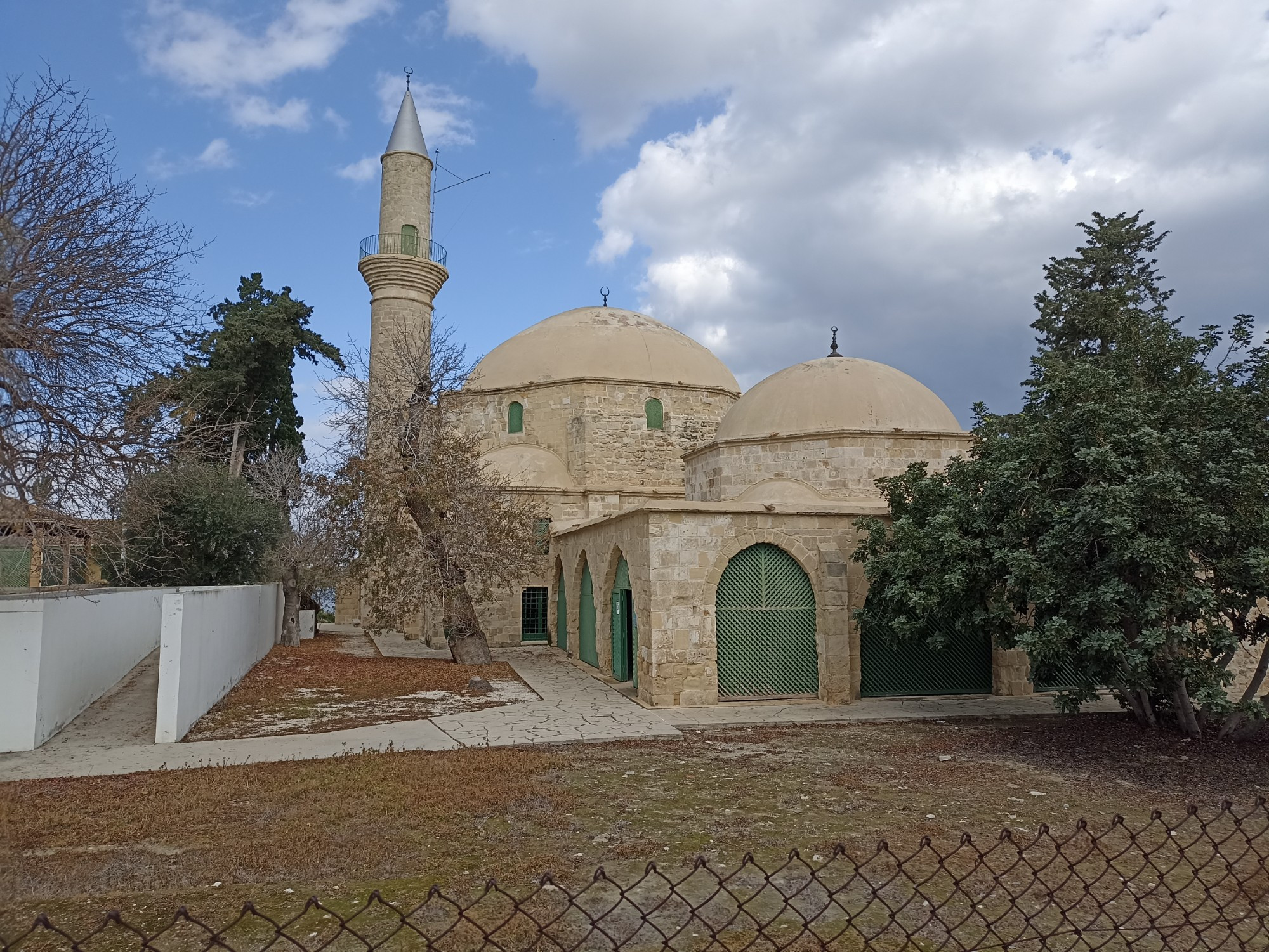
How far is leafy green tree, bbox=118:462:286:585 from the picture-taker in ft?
51.4

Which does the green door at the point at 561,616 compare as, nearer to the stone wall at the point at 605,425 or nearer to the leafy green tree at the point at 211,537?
the stone wall at the point at 605,425

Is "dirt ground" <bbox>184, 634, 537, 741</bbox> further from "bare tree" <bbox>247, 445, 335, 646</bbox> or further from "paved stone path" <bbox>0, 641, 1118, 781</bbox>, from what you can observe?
"bare tree" <bbox>247, 445, 335, 646</bbox>

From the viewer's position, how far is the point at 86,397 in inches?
283

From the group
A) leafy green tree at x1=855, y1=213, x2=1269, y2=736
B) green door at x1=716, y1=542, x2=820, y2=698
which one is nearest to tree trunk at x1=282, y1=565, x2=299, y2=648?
green door at x1=716, y1=542, x2=820, y2=698

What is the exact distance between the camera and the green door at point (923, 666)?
10961 millimetres

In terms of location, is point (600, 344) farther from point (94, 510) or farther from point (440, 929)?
point (440, 929)

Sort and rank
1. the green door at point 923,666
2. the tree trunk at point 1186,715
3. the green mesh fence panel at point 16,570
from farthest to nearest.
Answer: the green mesh fence panel at point 16,570 < the green door at point 923,666 < the tree trunk at point 1186,715

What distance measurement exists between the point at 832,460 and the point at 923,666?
5097 mm

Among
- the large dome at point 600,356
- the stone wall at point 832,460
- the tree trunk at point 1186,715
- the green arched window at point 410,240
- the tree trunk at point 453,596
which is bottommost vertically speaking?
the tree trunk at point 1186,715

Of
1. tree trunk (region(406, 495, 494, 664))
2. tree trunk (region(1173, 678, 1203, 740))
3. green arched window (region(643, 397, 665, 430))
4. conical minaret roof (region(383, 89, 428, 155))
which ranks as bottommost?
tree trunk (region(1173, 678, 1203, 740))

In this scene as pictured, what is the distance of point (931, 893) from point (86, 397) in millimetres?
7233

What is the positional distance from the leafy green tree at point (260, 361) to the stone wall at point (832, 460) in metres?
13.1

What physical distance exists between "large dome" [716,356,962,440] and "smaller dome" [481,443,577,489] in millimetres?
5133

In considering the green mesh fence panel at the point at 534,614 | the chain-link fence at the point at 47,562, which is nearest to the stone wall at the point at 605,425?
the green mesh fence panel at the point at 534,614
